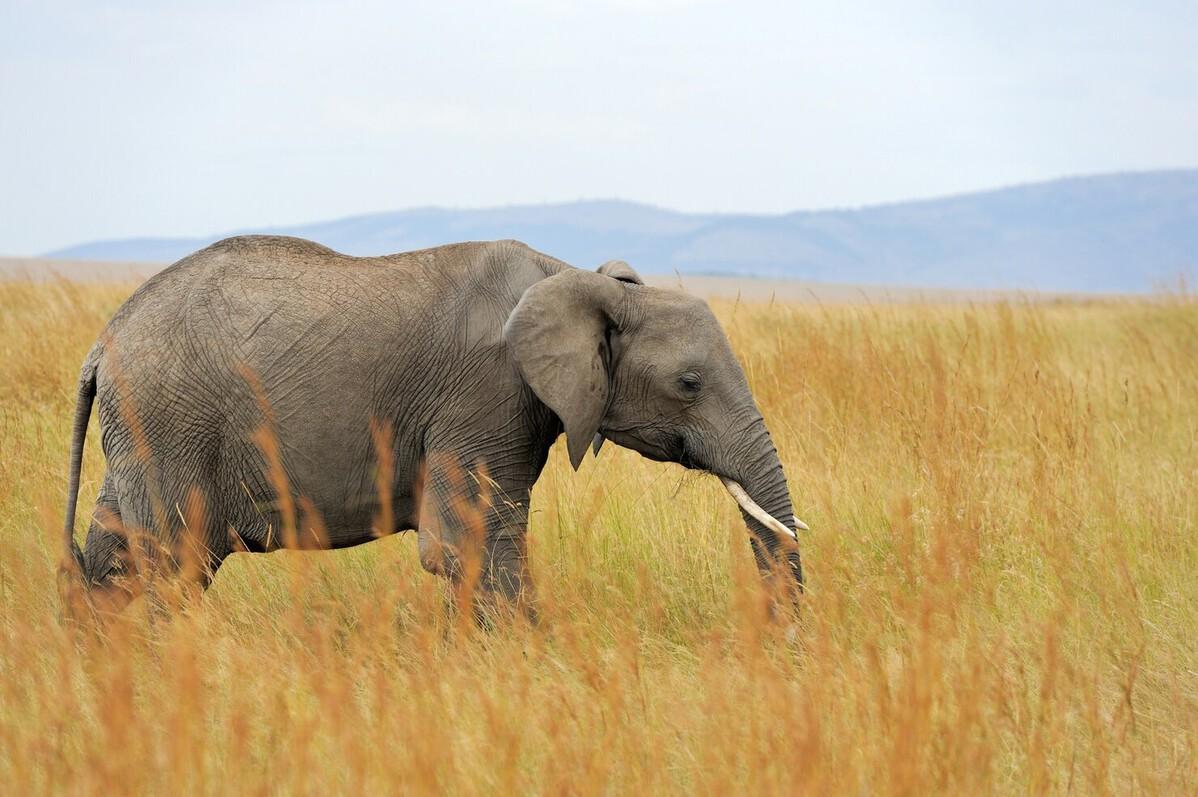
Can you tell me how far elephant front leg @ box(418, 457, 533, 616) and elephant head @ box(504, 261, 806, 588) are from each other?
0.36 meters

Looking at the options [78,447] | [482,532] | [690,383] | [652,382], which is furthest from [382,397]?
[78,447]

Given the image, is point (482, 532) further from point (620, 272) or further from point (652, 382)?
point (620, 272)

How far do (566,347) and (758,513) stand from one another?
0.84 m

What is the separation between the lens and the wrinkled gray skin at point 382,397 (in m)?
4.57

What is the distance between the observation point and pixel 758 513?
4504 mm

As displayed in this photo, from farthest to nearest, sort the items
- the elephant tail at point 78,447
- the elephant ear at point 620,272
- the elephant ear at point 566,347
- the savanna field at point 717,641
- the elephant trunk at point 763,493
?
the elephant ear at point 620,272 < the elephant tail at point 78,447 < the elephant trunk at point 763,493 < the elephant ear at point 566,347 < the savanna field at point 717,641

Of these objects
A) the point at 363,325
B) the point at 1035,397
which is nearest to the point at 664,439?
the point at 363,325

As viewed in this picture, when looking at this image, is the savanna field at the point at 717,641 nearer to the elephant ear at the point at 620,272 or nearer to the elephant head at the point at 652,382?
the elephant head at the point at 652,382

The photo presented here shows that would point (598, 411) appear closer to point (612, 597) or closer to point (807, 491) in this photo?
point (612, 597)

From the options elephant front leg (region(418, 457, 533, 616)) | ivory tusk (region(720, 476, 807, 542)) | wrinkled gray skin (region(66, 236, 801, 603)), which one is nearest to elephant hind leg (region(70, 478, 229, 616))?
wrinkled gray skin (region(66, 236, 801, 603))

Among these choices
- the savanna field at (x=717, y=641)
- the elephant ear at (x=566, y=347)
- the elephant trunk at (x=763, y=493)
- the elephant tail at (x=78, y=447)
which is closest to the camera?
the savanna field at (x=717, y=641)

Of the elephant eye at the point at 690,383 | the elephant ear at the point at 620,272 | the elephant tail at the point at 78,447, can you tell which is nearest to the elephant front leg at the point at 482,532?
the elephant eye at the point at 690,383

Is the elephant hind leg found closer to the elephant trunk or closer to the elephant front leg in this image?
the elephant front leg

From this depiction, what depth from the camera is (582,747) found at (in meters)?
3.29
